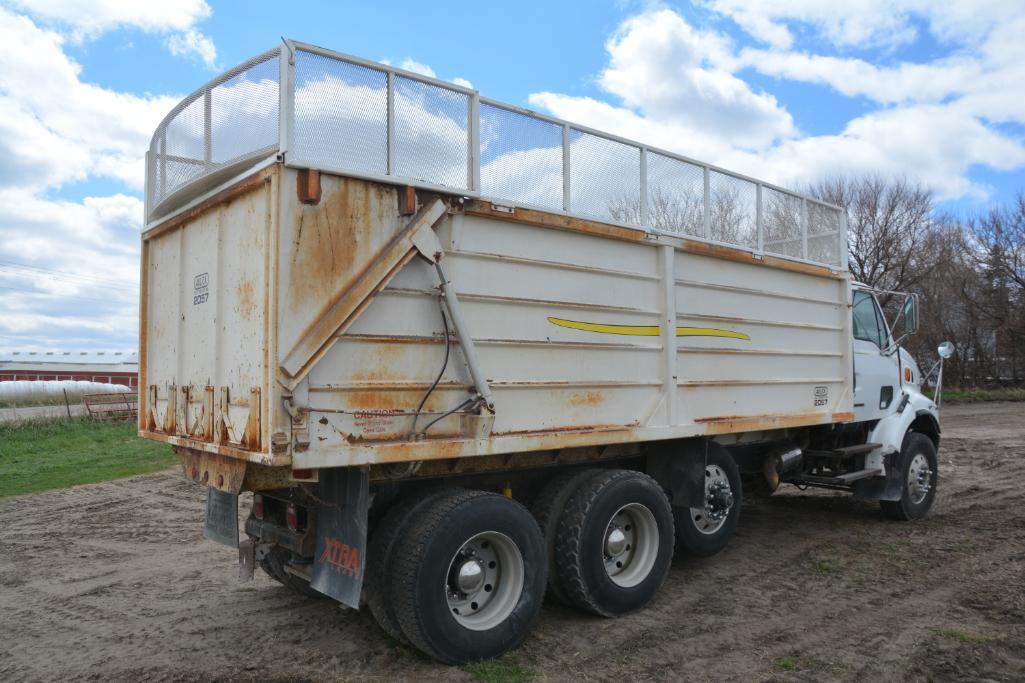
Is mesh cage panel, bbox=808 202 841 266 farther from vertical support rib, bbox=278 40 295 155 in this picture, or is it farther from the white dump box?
vertical support rib, bbox=278 40 295 155

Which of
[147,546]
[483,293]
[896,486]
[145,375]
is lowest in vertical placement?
[147,546]

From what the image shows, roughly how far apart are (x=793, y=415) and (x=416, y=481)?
3977 mm

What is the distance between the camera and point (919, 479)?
8.36m

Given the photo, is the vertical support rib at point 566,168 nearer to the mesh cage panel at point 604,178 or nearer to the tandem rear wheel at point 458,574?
the mesh cage panel at point 604,178

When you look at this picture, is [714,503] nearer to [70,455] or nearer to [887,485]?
[887,485]

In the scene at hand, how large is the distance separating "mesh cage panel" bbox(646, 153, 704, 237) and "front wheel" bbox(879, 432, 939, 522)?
13.0ft

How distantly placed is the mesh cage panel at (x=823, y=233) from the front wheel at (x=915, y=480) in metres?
2.27

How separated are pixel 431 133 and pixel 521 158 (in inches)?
28.3

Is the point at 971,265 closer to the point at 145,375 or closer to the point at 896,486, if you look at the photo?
the point at 896,486

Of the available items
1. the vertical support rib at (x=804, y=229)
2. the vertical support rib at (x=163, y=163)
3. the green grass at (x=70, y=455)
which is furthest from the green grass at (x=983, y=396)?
the vertical support rib at (x=163, y=163)

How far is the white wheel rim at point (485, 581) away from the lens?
4453mm

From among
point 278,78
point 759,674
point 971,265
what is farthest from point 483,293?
point 971,265

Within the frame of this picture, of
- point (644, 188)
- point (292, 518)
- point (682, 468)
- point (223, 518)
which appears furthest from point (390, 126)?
point (682, 468)

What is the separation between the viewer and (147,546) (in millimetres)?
7625
